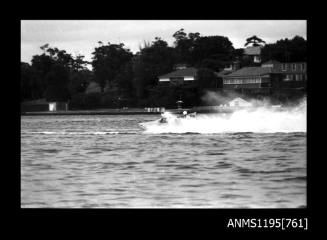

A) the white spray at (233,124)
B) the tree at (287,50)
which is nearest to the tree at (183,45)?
the tree at (287,50)

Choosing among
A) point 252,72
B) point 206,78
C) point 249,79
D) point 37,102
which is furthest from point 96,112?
point 252,72

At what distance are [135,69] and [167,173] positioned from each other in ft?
300

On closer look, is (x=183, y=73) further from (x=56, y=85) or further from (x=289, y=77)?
(x=56, y=85)

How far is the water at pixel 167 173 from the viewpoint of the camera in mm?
15875

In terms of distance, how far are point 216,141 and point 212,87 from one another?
6955cm

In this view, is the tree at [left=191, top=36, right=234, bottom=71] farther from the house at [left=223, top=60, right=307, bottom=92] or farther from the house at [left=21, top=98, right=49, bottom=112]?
the house at [left=21, top=98, right=49, bottom=112]

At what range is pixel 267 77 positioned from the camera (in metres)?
108

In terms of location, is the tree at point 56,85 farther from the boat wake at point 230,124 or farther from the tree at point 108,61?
the boat wake at point 230,124

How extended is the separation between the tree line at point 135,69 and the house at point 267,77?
9.26 ft

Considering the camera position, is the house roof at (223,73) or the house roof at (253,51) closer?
the house roof at (223,73)

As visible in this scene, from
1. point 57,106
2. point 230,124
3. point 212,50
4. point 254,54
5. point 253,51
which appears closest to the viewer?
point 230,124

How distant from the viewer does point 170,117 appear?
43.8 meters

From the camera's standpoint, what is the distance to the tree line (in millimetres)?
107062
